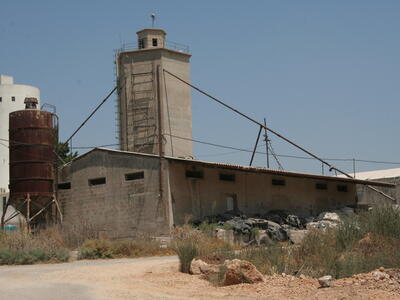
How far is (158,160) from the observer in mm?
31203

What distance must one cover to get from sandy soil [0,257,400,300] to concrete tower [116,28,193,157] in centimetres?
2381

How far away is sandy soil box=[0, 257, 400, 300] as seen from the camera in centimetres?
1197

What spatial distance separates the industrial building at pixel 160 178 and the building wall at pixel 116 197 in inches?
1.8

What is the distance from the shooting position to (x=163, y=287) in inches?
535

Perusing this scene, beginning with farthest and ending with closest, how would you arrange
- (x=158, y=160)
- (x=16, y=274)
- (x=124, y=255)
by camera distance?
(x=158, y=160) → (x=124, y=255) → (x=16, y=274)

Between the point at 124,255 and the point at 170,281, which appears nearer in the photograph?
the point at 170,281

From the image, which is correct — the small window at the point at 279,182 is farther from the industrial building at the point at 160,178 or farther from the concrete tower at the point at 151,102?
the concrete tower at the point at 151,102

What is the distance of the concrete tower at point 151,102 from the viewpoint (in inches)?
1547

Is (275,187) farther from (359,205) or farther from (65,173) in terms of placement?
(65,173)

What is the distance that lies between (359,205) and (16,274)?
→ 2696 cm

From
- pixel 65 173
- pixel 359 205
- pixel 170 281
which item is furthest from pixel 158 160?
pixel 170 281

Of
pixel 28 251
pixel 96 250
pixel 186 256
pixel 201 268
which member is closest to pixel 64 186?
pixel 96 250

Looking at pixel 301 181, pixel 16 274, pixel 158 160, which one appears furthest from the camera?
pixel 301 181

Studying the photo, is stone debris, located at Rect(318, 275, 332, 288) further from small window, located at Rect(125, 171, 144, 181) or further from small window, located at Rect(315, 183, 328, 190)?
small window, located at Rect(315, 183, 328, 190)
